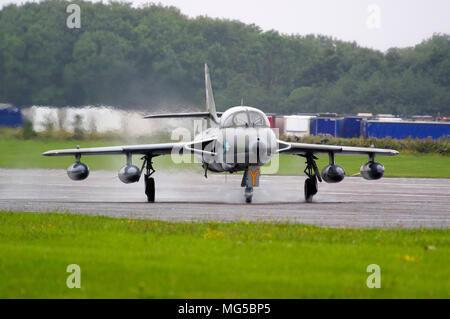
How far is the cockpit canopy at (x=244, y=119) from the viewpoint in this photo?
21203 millimetres

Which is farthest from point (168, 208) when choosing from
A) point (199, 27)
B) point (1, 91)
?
point (199, 27)

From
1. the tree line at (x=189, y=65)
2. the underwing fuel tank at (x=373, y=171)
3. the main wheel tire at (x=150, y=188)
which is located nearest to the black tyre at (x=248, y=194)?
the main wheel tire at (x=150, y=188)

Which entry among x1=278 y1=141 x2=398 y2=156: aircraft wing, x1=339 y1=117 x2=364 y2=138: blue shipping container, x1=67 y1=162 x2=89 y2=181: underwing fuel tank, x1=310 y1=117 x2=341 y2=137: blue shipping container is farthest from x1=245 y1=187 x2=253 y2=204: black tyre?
x1=310 y1=117 x2=341 y2=137: blue shipping container

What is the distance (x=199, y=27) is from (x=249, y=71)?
1298 cm

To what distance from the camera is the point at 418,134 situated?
6294 centimetres

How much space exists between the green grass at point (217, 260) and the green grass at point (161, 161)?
65.9 feet

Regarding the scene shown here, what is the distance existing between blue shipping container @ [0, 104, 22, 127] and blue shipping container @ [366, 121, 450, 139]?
39.3 metres

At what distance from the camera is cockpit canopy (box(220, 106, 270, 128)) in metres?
21.2

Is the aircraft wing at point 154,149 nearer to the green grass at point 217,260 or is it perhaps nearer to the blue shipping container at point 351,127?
the green grass at point 217,260

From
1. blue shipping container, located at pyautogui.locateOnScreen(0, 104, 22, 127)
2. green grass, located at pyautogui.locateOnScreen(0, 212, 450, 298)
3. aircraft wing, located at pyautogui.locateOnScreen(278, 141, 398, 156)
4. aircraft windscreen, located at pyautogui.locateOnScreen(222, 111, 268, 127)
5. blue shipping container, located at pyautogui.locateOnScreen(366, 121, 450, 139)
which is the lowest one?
green grass, located at pyautogui.locateOnScreen(0, 212, 450, 298)

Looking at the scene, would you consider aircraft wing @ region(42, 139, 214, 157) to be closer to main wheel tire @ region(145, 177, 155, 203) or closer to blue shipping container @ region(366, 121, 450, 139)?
main wheel tire @ region(145, 177, 155, 203)

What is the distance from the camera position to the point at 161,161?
41.5 m
